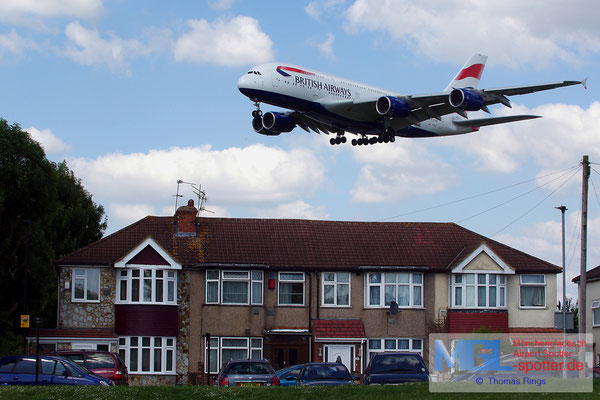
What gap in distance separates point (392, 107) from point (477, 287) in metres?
10.5

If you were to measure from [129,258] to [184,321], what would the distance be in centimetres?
398

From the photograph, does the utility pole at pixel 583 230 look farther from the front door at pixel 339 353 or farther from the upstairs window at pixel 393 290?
the front door at pixel 339 353

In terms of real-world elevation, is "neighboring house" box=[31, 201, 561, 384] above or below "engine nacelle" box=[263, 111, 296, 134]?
below

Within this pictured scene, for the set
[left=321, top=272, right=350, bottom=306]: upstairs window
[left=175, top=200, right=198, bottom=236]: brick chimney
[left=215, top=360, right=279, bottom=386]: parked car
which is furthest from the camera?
[left=175, top=200, right=198, bottom=236]: brick chimney

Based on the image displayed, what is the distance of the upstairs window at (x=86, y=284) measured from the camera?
47.8m

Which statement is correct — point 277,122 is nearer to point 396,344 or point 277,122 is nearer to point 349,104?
point 349,104

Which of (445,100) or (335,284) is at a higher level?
(445,100)

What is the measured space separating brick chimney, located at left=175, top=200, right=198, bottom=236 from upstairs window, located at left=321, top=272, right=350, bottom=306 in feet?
23.1

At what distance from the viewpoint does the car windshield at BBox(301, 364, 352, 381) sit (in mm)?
30080

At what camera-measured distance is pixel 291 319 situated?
160 feet

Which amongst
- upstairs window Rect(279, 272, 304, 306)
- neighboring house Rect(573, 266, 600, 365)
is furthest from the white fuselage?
neighboring house Rect(573, 266, 600, 365)

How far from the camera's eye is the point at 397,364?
97.9 feet

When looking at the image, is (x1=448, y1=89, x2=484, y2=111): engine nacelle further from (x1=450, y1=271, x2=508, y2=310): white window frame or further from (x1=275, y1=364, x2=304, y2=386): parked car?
(x1=275, y1=364, x2=304, y2=386): parked car

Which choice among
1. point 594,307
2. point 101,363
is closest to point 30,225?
point 101,363
